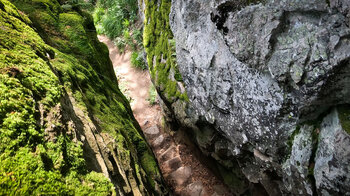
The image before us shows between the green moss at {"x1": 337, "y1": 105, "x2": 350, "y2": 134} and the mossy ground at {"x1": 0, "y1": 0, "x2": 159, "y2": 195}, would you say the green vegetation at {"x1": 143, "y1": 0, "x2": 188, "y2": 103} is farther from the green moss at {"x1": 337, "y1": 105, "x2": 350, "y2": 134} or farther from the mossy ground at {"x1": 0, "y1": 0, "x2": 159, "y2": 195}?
the green moss at {"x1": 337, "y1": 105, "x2": 350, "y2": 134}

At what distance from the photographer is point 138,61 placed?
517 inches

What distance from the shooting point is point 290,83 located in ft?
11.8

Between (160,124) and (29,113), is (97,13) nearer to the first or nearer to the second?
(160,124)

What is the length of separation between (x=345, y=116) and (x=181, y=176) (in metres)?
5.50

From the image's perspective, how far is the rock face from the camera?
3104 millimetres

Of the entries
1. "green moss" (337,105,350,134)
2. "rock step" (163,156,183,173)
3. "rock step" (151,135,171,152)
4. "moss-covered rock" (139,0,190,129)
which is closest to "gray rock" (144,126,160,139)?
"rock step" (151,135,171,152)

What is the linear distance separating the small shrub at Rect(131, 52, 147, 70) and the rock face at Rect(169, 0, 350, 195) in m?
7.51

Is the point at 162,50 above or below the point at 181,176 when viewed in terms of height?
above

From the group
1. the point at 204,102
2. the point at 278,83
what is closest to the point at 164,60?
the point at 204,102

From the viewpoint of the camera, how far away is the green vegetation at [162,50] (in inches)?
283

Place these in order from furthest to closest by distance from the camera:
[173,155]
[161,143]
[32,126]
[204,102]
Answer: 1. [161,143]
2. [173,155]
3. [204,102]
4. [32,126]

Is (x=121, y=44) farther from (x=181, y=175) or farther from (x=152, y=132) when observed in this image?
(x=181, y=175)

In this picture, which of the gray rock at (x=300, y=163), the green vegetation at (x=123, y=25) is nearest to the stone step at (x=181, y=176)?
the gray rock at (x=300, y=163)

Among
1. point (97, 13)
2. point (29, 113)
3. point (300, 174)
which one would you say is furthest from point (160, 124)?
point (97, 13)
